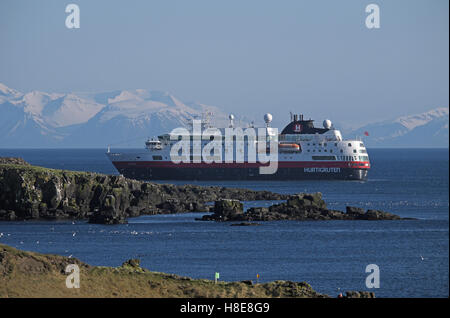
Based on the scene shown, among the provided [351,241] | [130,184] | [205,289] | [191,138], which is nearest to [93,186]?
[130,184]

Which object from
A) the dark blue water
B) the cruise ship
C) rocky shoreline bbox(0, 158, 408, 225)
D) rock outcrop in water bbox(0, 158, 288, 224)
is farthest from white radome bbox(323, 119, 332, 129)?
rocky shoreline bbox(0, 158, 408, 225)

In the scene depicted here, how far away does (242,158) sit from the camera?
367ft

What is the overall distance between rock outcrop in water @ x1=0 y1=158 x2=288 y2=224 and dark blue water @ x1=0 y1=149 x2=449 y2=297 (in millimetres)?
2169

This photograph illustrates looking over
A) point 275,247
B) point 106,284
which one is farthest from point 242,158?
point 106,284

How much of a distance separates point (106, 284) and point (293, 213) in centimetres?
3548

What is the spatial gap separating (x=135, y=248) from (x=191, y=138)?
220 feet

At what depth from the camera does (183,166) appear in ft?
366

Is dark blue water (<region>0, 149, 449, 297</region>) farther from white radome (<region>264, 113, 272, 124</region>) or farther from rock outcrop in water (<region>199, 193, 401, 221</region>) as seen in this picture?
white radome (<region>264, 113, 272, 124</region>)

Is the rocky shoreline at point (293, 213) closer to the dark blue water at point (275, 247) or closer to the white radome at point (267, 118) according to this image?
the dark blue water at point (275, 247)

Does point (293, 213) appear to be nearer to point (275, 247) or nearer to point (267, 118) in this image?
point (275, 247)

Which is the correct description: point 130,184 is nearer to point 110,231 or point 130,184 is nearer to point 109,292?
point 110,231

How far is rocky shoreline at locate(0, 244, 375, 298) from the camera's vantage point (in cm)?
2786

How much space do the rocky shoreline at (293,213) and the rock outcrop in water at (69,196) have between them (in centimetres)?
702
